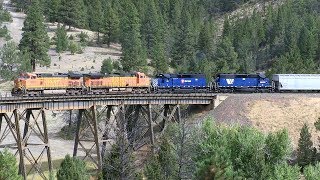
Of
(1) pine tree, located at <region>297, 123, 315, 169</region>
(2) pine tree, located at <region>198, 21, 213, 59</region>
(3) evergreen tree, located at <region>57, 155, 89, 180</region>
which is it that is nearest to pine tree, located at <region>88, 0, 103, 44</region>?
(2) pine tree, located at <region>198, 21, 213, 59</region>

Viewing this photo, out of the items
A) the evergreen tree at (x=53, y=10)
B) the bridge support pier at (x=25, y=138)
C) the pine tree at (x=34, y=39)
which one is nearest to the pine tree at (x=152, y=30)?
the evergreen tree at (x=53, y=10)

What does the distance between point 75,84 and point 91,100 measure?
625cm

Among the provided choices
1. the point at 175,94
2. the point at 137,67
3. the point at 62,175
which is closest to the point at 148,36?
the point at 137,67

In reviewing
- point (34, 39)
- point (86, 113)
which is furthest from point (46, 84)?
point (34, 39)

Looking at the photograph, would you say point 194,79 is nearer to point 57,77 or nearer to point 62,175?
point 57,77

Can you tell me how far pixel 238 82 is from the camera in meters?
67.9

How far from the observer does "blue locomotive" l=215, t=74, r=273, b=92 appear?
67.7 m

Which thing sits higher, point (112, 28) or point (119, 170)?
point (112, 28)

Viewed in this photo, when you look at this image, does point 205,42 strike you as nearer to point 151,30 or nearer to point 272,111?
point 151,30

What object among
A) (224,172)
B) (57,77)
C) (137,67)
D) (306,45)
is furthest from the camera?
(306,45)

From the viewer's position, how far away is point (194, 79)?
67375 mm

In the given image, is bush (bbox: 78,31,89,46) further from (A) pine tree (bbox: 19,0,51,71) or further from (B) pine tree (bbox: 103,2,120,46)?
(A) pine tree (bbox: 19,0,51,71)

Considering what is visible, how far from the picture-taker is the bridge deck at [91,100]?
45531mm

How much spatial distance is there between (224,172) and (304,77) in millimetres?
38934
